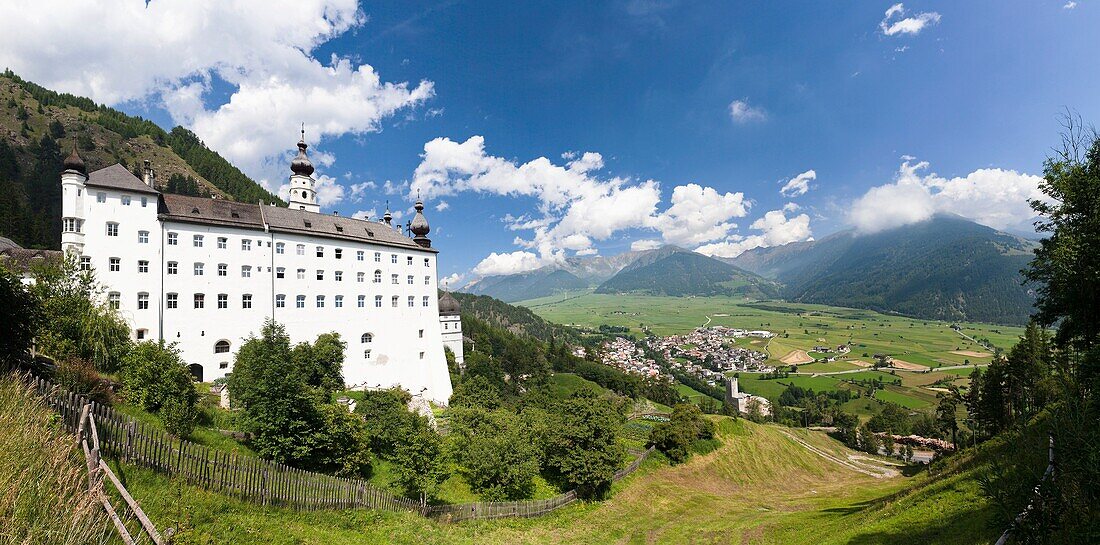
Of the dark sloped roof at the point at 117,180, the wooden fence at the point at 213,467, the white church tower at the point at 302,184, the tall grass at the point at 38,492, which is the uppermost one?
the white church tower at the point at 302,184

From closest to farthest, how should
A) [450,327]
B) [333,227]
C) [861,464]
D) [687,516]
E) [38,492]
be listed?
[38,492], [687,516], [333,227], [450,327], [861,464]

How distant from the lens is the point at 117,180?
3288 centimetres

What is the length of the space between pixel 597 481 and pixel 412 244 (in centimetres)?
3392

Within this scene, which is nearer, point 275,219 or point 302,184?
point 275,219

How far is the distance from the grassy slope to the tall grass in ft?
10.1

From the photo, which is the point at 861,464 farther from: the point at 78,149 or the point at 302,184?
the point at 78,149

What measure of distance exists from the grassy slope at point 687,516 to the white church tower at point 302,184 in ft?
157

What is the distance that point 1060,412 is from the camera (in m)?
6.89

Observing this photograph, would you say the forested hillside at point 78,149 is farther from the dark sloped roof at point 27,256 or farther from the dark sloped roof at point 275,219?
the dark sloped roof at point 275,219

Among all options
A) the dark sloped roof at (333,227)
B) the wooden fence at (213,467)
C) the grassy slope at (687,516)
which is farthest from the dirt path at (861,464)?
the dark sloped roof at (333,227)

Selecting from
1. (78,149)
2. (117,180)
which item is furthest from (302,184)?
Result: (78,149)

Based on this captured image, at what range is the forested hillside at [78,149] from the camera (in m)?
110

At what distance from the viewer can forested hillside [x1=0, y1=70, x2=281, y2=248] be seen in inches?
4350

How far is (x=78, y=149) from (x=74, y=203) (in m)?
122
